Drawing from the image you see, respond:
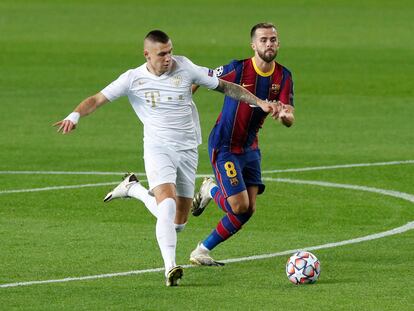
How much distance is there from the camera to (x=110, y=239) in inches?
605

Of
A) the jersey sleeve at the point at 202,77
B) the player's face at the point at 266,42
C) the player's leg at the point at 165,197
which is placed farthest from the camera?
the player's face at the point at 266,42

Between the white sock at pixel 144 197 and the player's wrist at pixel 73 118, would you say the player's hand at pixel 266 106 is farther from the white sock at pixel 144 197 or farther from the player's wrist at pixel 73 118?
the player's wrist at pixel 73 118

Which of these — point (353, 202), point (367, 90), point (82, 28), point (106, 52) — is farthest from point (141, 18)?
point (353, 202)

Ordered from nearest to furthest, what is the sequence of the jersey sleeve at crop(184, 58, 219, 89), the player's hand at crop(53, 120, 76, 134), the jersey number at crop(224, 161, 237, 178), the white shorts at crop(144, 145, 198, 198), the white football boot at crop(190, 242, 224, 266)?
the player's hand at crop(53, 120, 76, 134)
the white shorts at crop(144, 145, 198, 198)
the jersey sleeve at crop(184, 58, 219, 89)
the white football boot at crop(190, 242, 224, 266)
the jersey number at crop(224, 161, 237, 178)

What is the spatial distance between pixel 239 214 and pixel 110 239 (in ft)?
5.69

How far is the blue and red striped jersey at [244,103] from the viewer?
14.6 m

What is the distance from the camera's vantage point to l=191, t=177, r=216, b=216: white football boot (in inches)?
609

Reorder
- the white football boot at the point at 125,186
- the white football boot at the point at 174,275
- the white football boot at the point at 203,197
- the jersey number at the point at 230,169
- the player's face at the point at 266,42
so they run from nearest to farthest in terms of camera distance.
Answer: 1. the white football boot at the point at 174,275
2. the player's face at the point at 266,42
3. the jersey number at the point at 230,169
4. the white football boot at the point at 125,186
5. the white football boot at the point at 203,197

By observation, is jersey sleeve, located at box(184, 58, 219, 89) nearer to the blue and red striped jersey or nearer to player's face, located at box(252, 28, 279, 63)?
the blue and red striped jersey

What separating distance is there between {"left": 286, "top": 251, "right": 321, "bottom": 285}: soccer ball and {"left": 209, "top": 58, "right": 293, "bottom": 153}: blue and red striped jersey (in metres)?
1.97

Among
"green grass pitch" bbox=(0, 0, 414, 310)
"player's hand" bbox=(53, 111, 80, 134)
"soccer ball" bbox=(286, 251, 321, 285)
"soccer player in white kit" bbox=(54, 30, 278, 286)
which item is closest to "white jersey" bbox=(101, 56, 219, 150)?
"soccer player in white kit" bbox=(54, 30, 278, 286)

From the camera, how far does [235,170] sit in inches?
570

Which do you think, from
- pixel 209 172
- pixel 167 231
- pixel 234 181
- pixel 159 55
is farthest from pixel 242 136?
pixel 209 172

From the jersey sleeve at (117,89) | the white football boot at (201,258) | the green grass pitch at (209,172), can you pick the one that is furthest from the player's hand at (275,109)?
the white football boot at (201,258)
